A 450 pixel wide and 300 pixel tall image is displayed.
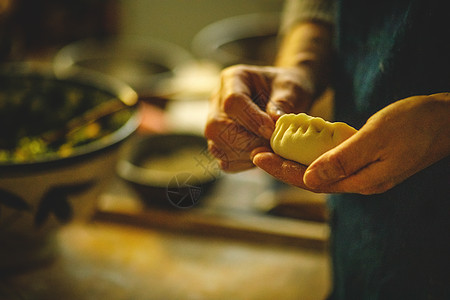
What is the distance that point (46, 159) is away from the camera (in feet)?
3.84

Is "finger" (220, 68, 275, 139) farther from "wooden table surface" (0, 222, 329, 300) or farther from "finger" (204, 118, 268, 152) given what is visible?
"wooden table surface" (0, 222, 329, 300)

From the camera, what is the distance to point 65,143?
4.74 ft

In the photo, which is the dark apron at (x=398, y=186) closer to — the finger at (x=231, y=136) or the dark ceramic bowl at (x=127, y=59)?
the finger at (x=231, y=136)

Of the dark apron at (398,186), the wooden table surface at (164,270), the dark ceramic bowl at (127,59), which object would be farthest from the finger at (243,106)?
the dark ceramic bowl at (127,59)

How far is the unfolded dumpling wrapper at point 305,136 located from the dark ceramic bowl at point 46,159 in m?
0.60

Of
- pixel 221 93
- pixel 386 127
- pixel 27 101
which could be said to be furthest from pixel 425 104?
pixel 27 101

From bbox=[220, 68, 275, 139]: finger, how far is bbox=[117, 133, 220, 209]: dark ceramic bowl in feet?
1.73

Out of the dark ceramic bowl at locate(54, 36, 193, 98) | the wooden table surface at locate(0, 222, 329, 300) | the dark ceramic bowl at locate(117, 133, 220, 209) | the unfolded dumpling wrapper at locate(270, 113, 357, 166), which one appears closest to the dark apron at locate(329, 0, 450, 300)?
the unfolded dumpling wrapper at locate(270, 113, 357, 166)

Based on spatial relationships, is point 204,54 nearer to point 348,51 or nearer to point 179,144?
point 179,144

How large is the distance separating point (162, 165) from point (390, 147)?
4.19ft

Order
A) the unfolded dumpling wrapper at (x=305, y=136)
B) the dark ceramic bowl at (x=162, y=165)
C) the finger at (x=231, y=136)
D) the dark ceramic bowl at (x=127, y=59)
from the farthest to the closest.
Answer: the dark ceramic bowl at (x=127, y=59) → the dark ceramic bowl at (x=162, y=165) → the finger at (x=231, y=136) → the unfolded dumpling wrapper at (x=305, y=136)

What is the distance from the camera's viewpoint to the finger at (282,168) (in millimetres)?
779

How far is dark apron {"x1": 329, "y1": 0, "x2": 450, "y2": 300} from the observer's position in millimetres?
A: 816

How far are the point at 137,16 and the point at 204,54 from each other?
96.2 inches
